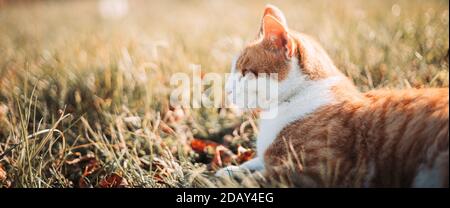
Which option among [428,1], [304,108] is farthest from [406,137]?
[428,1]

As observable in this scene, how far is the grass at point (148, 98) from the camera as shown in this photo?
171 cm

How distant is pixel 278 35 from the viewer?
5.40 feet

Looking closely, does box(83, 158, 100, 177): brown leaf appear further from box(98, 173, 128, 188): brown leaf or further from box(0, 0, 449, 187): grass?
box(98, 173, 128, 188): brown leaf

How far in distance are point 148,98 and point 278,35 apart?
956 millimetres

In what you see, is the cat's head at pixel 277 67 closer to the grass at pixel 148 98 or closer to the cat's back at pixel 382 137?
the cat's back at pixel 382 137

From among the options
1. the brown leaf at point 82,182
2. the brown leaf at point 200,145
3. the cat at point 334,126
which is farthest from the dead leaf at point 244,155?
the brown leaf at point 82,182

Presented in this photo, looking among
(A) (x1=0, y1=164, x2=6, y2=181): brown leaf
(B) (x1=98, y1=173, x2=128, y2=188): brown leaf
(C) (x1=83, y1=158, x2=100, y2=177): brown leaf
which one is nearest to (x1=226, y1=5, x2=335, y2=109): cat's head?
(B) (x1=98, y1=173, x2=128, y2=188): brown leaf

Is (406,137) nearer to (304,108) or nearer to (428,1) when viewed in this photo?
(304,108)

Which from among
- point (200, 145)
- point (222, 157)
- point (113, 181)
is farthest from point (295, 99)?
point (113, 181)

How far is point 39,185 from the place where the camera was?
61.8 inches

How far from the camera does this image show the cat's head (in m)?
1.64

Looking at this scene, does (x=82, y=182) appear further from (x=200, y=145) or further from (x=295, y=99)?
(x=295, y=99)
